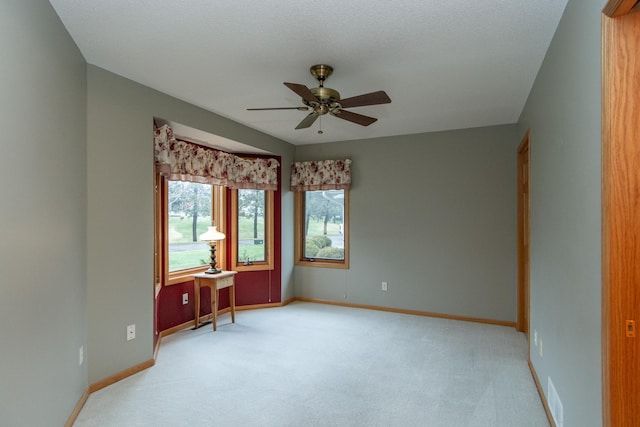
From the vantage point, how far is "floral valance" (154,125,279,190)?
138 inches

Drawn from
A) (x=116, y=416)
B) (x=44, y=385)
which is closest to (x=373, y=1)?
(x=44, y=385)

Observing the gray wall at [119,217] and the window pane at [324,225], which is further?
the window pane at [324,225]

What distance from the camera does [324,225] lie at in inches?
221

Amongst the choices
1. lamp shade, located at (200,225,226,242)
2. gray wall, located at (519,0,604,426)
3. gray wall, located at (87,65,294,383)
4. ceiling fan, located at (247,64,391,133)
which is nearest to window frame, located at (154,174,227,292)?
lamp shade, located at (200,225,226,242)

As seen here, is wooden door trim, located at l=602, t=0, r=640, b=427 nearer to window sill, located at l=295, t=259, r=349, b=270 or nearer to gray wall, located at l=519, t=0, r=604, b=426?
gray wall, located at l=519, t=0, r=604, b=426

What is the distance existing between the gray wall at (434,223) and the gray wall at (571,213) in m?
1.74

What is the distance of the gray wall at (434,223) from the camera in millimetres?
4461

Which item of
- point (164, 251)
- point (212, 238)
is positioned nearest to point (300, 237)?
point (212, 238)

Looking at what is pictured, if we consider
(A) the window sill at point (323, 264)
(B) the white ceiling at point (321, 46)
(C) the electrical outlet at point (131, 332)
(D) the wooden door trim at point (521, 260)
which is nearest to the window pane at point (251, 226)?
(A) the window sill at point (323, 264)

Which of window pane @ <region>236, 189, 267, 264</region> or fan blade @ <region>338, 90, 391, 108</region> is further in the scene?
window pane @ <region>236, 189, 267, 264</region>

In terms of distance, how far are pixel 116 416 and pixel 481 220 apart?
4.26 meters

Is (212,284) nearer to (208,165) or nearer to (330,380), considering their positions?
(208,165)

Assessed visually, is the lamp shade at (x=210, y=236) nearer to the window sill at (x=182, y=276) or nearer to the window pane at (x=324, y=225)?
the window sill at (x=182, y=276)

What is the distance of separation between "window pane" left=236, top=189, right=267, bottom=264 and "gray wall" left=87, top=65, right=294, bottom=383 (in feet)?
6.22
